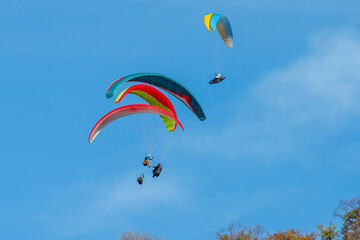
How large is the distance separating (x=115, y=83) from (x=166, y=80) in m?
4.47

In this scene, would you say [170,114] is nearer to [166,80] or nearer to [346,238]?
[166,80]

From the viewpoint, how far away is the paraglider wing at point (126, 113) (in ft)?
194

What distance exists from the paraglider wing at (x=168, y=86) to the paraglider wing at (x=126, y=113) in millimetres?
1866

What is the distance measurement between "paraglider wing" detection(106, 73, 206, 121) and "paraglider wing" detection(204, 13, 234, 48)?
5348 mm

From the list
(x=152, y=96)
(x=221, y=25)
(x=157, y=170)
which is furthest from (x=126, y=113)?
(x=221, y=25)

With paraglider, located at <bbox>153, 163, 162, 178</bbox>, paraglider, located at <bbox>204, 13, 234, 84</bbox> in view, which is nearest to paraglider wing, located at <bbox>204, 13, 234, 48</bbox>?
paraglider, located at <bbox>204, 13, 234, 84</bbox>

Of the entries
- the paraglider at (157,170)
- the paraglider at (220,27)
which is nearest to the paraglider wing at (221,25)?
the paraglider at (220,27)

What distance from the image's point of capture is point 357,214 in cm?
6981

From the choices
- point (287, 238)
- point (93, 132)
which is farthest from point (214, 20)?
point (287, 238)

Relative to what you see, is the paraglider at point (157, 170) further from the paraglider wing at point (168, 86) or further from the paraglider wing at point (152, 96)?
the paraglider wing at point (168, 86)

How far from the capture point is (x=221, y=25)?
6656 cm

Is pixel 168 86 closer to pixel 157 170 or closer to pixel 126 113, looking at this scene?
pixel 126 113

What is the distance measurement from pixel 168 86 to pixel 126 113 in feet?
12.0

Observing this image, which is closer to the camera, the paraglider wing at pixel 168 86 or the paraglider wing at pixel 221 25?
the paraglider wing at pixel 168 86
